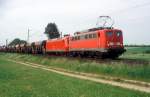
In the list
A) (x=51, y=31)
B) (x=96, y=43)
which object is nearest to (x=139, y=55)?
(x=96, y=43)

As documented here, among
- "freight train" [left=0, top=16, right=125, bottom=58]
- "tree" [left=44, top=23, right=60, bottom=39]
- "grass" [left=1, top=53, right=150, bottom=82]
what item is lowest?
"grass" [left=1, top=53, right=150, bottom=82]

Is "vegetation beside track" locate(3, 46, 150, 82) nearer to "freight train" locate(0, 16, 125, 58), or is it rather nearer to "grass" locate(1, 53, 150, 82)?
"grass" locate(1, 53, 150, 82)

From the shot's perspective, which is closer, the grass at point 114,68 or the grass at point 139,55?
the grass at point 114,68

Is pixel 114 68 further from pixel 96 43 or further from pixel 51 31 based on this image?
pixel 51 31

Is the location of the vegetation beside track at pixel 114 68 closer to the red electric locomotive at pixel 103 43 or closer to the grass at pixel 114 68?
the grass at pixel 114 68

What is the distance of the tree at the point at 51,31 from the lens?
131 meters

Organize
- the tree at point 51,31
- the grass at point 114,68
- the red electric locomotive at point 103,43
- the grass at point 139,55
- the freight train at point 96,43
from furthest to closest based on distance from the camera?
1. the tree at point 51,31
2. the grass at point 139,55
3. the freight train at point 96,43
4. the red electric locomotive at point 103,43
5. the grass at point 114,68

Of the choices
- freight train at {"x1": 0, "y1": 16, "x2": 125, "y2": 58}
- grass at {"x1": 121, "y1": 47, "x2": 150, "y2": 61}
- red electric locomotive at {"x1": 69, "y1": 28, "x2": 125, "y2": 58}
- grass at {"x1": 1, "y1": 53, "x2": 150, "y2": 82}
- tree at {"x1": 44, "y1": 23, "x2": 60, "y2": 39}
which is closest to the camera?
grass at {"x1": 1, "y1": 53, "x2": 150, "y2": 82}

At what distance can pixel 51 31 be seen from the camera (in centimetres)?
13312

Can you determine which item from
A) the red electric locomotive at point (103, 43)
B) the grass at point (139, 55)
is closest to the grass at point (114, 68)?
the red electric locomotive at point (103, 43)

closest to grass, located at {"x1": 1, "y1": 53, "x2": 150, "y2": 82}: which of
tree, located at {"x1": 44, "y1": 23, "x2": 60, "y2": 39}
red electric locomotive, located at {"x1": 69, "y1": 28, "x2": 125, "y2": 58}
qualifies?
red electric locomotive, located at {"x1": 69, "y1": 28, "x2": 125, "y2": 58}

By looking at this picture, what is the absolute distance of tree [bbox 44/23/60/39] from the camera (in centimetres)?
13064

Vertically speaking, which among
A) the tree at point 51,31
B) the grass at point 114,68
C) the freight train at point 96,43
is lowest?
the grass at point 114,68

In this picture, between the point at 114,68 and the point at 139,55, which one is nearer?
the point at 114,68
